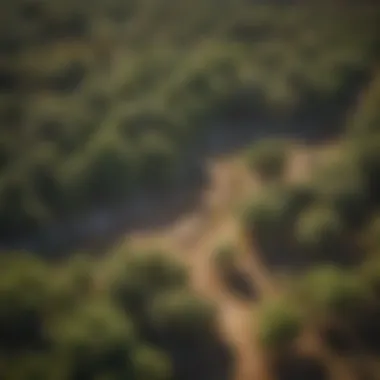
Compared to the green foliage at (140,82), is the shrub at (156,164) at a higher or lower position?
lower

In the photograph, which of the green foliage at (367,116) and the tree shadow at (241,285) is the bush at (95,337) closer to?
the tree shadow at (241,285)

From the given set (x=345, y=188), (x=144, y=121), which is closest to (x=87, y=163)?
(x=144, y=121)

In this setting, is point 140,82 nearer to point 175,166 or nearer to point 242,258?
point 175,166

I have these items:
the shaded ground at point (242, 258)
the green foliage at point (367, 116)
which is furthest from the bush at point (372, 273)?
the green foliage at point (367, 116)

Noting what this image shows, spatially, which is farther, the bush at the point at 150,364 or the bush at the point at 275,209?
the bush at the point at 275,209

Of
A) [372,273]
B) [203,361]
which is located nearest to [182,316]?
[203,361]

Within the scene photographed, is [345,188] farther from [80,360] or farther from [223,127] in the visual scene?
[80,360]

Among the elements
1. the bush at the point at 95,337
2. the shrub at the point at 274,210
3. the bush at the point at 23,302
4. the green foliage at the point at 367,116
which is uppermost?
the green foliage at the point at 367,116
